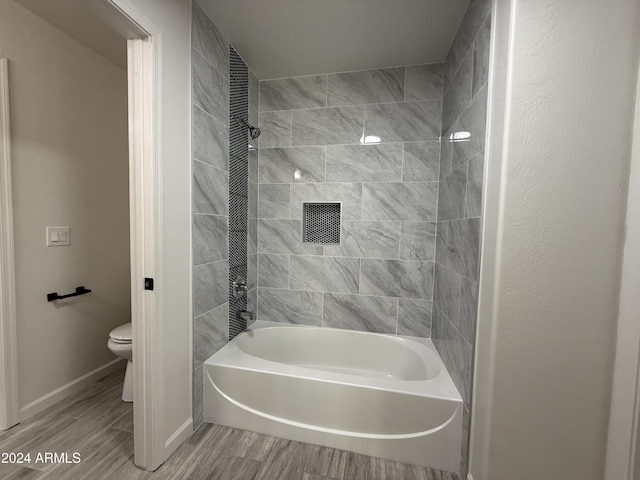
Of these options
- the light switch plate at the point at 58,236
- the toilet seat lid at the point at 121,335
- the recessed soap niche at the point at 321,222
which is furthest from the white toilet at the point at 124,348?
the recessed soap niche at the point at 321,222

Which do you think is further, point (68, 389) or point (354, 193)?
point (354, 193)

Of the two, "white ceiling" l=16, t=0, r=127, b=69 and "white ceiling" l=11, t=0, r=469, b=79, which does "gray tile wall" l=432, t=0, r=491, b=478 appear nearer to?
"white ceiling" l=11, t=0, r=469, b=79

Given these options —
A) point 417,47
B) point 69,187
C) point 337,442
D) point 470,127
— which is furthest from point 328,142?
point 337,442

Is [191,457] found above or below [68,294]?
below

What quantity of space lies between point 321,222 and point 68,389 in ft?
7.24

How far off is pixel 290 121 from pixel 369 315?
1.78 metres

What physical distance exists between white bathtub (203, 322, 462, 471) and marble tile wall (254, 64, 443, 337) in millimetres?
537

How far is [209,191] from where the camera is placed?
168 cm

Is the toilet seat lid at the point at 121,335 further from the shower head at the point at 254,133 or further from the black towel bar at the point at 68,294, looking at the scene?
the shower head at the point at 254,133

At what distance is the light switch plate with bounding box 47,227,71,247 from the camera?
178 cm

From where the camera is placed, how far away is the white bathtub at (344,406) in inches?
54.7

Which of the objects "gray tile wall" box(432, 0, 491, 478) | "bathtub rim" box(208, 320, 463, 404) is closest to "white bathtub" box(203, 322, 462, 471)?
"bathtub rim" box(208, 320, 463, 404)

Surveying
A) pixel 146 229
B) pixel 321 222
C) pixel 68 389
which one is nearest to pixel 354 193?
pixel 321 222

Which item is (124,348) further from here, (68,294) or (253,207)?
(253,207)
